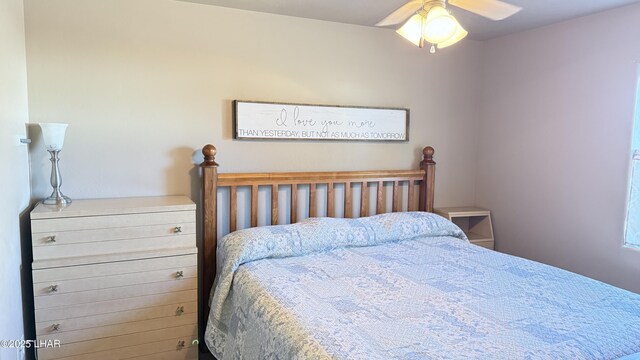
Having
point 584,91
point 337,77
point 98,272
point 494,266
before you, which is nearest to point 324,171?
point 337,77

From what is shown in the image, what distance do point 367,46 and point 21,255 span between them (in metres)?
2.61

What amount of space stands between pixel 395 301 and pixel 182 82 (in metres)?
1.90

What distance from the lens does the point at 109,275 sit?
230 centimetres

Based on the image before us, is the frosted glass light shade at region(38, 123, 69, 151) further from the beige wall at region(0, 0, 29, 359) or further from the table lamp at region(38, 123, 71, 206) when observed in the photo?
the beige wall at region(0, 0, 29, 359)

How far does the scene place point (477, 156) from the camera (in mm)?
3807

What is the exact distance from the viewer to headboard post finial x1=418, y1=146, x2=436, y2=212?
11.4ft

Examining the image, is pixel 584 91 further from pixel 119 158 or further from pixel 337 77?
pixel 119 158

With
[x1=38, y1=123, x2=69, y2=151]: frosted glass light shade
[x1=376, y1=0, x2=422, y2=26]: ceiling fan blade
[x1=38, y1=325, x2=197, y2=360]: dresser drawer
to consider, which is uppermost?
[x1=376, y1=0, x2=422, y2=26]: ceiling fan blade

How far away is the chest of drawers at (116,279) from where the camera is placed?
220 centimetres

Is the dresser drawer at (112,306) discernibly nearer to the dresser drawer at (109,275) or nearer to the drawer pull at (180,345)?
the dresser drawer at (109,275)

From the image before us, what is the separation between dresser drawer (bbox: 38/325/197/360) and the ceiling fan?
6.58 ft

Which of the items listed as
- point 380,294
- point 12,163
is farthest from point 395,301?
point 12,163

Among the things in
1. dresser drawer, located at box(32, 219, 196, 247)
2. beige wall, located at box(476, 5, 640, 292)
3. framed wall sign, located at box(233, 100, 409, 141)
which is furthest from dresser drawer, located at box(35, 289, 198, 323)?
beige wall, located at box(476, 5, 640, 292)

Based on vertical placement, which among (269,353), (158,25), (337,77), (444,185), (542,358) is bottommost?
(269,353)
